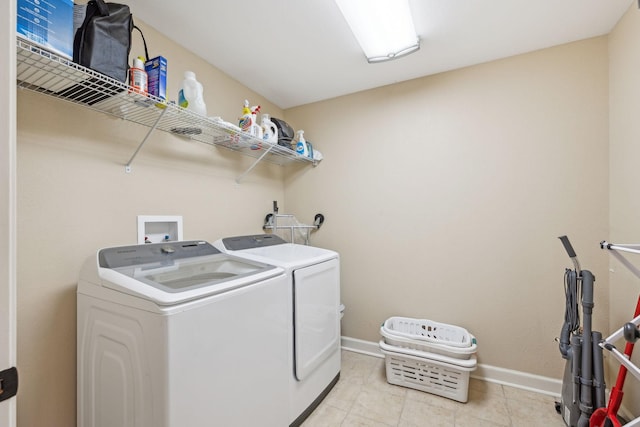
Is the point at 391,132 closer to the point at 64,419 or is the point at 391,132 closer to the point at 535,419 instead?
the point at 535,419

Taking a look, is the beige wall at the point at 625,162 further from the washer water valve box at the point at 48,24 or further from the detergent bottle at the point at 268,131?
the washer water valve box at the point at 48,24

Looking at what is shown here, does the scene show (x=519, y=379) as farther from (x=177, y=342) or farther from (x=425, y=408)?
(x=177, y=342)

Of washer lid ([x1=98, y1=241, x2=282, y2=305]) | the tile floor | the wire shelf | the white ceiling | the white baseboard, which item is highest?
the white ceiling

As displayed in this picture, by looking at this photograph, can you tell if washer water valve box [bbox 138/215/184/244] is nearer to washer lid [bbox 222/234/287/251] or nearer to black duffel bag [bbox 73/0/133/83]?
washer lid [bbox 222/234/287/251]

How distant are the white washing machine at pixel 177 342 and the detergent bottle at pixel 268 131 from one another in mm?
1031

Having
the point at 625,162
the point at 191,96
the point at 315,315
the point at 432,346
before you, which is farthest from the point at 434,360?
the point at 191,96

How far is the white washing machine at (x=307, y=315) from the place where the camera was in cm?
156

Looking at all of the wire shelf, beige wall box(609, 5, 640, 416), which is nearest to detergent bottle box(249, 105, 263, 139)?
the wire shelf

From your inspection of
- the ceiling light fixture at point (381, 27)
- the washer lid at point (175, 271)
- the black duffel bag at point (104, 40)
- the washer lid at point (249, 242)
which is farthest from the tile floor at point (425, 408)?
the ceiling light fixture at point (381, 27)

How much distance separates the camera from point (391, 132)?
2.38 m

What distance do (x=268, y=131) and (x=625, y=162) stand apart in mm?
2267

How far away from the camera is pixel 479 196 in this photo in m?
2.07

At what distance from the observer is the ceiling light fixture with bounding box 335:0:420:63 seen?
1436 millimetres

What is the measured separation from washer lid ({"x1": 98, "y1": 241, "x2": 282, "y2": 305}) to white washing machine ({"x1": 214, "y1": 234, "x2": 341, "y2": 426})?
6.9 inches
